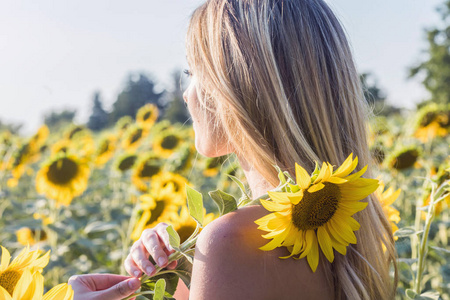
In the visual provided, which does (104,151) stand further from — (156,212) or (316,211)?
(316,211)

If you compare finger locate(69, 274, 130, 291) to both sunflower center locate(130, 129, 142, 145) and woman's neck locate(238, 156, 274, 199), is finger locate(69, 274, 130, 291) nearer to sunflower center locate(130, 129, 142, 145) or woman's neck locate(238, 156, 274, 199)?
woman's neck locate(238, 156, 274, 199)

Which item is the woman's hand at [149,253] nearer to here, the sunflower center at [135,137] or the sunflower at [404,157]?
the sunflower at [404,157]

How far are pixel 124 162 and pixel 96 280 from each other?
2108mm

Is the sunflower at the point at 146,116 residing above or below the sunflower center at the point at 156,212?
below

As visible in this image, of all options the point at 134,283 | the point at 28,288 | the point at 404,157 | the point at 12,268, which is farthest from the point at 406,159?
the point at 28,288

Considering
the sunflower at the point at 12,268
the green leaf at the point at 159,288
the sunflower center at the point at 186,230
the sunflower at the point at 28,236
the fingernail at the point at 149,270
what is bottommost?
the sunflower at the point at 28,236

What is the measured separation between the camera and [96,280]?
40.4 inches

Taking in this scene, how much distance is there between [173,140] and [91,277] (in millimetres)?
2658

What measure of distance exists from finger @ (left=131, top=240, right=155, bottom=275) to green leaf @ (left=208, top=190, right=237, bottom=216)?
0.20 m

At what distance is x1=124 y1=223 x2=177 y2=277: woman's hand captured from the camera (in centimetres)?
94

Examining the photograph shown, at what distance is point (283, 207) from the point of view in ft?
2.57

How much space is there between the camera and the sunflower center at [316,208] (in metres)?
0.81

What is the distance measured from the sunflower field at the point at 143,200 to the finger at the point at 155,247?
0.19 metres

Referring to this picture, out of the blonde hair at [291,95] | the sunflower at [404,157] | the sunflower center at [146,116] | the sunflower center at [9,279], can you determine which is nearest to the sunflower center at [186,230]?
the blonde hair at [291,95]
